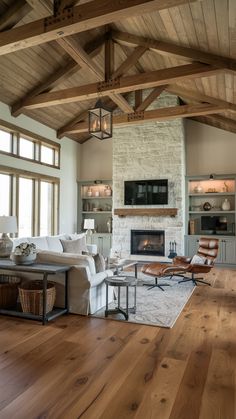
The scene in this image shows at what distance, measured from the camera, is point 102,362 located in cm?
272

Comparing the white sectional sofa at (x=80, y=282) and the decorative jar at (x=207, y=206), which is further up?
the decorative jar at (x=207, y=206)

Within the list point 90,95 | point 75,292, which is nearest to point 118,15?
point 90,95

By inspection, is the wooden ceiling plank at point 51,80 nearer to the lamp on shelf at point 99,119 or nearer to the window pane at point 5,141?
the window pane at point 5,141

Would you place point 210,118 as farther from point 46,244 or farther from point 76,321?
point 76,321

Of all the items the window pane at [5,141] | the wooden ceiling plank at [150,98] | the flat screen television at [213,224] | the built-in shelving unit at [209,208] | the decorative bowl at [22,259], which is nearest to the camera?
the decorative bowl at [22,259]

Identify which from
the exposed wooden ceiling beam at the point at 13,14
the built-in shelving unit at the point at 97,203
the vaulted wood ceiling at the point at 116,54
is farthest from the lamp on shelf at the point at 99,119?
the built-in shelving unit at the point at 97,203

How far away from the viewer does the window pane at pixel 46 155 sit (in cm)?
841

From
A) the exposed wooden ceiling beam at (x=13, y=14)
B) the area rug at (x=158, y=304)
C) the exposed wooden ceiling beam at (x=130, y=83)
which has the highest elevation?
the exposed wooden ceiling beam at (x=13, y=14)

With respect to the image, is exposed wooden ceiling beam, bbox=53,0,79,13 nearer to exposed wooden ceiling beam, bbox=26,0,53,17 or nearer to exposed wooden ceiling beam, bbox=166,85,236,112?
exposed wooden ceiling beam, bbox=26,0,53,17

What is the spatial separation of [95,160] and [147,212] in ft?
9.17

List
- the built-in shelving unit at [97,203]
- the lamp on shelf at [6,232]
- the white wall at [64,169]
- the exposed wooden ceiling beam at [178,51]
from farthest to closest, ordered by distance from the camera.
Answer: the built-in shelving unit at [97,203] < the white wall at [64,169] < the exposed wooden ceiling beam at [178,51] < the lamp on shelf at [6,232]

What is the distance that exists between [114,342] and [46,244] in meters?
4.04

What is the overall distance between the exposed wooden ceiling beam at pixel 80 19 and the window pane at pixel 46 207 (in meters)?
4.67

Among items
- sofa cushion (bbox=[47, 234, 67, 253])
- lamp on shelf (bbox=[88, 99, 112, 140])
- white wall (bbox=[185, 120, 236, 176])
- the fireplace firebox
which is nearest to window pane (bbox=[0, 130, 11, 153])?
sofa cushion (bbox=[47, 234, 67, 253])
